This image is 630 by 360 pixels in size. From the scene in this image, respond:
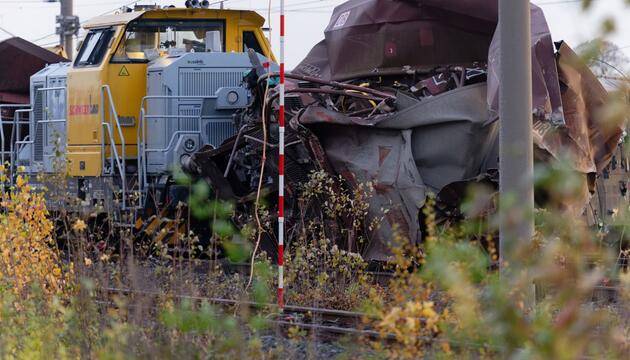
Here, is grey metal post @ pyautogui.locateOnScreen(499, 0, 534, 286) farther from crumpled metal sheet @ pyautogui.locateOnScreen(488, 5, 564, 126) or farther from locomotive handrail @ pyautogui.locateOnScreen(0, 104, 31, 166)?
locomotive handrail @ pyautogui.locateOnScreen(0, 104, 31, 166)

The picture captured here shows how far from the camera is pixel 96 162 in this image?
44.5 ft

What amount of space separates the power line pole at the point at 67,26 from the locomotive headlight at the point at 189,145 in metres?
18.3

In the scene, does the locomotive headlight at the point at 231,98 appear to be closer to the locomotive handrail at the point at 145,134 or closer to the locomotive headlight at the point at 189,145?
the locomotive handrail at the point at 145,134

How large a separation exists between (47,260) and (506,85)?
11.8ft

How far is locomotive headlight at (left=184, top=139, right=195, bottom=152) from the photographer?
13.4 meters

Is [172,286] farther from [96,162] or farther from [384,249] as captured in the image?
[96,162]

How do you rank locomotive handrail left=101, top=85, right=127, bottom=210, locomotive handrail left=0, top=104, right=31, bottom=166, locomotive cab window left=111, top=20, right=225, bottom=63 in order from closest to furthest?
locomotive handrail left=101, top=85, right=127, bottom=210 → locomotive cab window left=111, top=20, right=225, bottom=63 → locomotive handrail left=0, top=104, right=31, bottom=166

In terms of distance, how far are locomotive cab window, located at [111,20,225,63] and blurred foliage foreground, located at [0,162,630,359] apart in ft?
20.1

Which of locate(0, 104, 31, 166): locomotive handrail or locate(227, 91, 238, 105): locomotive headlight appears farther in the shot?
locate(0, 104, 31, 166): locomotive handrail

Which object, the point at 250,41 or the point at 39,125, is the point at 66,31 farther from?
the point at 250,41

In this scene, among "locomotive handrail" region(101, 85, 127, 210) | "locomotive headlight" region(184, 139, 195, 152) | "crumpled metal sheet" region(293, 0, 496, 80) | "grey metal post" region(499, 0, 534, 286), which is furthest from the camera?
"locomotive headlight" region(184, 139, 195, 152)

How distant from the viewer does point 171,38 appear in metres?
14.4

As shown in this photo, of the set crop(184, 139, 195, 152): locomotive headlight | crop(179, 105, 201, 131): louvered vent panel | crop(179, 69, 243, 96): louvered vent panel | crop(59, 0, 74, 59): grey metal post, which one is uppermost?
crop(59, 0, 74, 59): grey metal post

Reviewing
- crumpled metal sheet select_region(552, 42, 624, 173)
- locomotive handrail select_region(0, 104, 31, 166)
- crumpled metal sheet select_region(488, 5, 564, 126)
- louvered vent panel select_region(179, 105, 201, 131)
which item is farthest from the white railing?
crumpled metal sheet select_region(552, 42, 624, 173)
